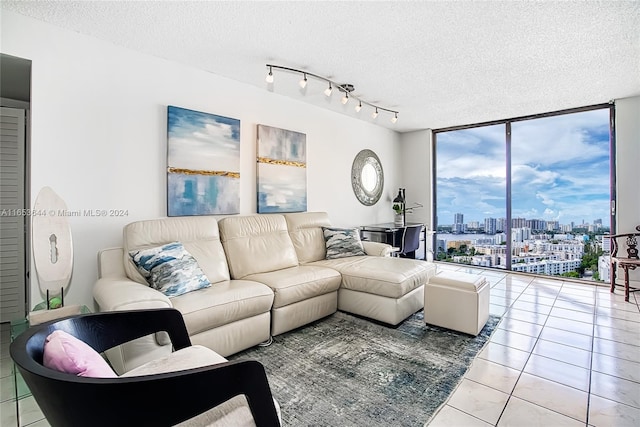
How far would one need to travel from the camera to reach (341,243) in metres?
3.68

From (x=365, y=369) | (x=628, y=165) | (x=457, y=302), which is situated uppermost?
(x=628, y=165)

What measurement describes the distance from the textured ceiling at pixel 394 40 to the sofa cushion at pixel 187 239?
4.90 ft

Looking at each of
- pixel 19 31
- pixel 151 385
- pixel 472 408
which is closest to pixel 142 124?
pixel 19 31

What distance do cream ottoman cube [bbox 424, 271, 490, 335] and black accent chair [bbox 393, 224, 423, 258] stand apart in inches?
69.4

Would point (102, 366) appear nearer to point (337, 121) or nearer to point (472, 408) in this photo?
point (472, 408)

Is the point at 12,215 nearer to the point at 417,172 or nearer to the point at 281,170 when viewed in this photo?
the point at 281,170

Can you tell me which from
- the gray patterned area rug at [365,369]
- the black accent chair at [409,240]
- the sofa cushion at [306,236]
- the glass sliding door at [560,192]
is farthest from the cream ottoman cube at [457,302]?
the glass sliding door at [560,192]

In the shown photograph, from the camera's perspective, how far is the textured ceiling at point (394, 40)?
2068 mm

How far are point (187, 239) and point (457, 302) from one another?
238cm

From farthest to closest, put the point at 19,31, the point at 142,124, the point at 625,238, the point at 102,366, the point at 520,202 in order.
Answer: the point at 520,202
the point at 625,238
the point at 142,124
the point at 19,31
the point at 102,366

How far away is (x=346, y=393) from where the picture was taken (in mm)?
1840

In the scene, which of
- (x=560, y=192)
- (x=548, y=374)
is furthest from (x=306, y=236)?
(x=560, y=192)

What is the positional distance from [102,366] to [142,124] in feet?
7.49

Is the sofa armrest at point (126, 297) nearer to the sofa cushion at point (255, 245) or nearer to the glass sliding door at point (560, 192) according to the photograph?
the sofa cushion at point (255, 245)
